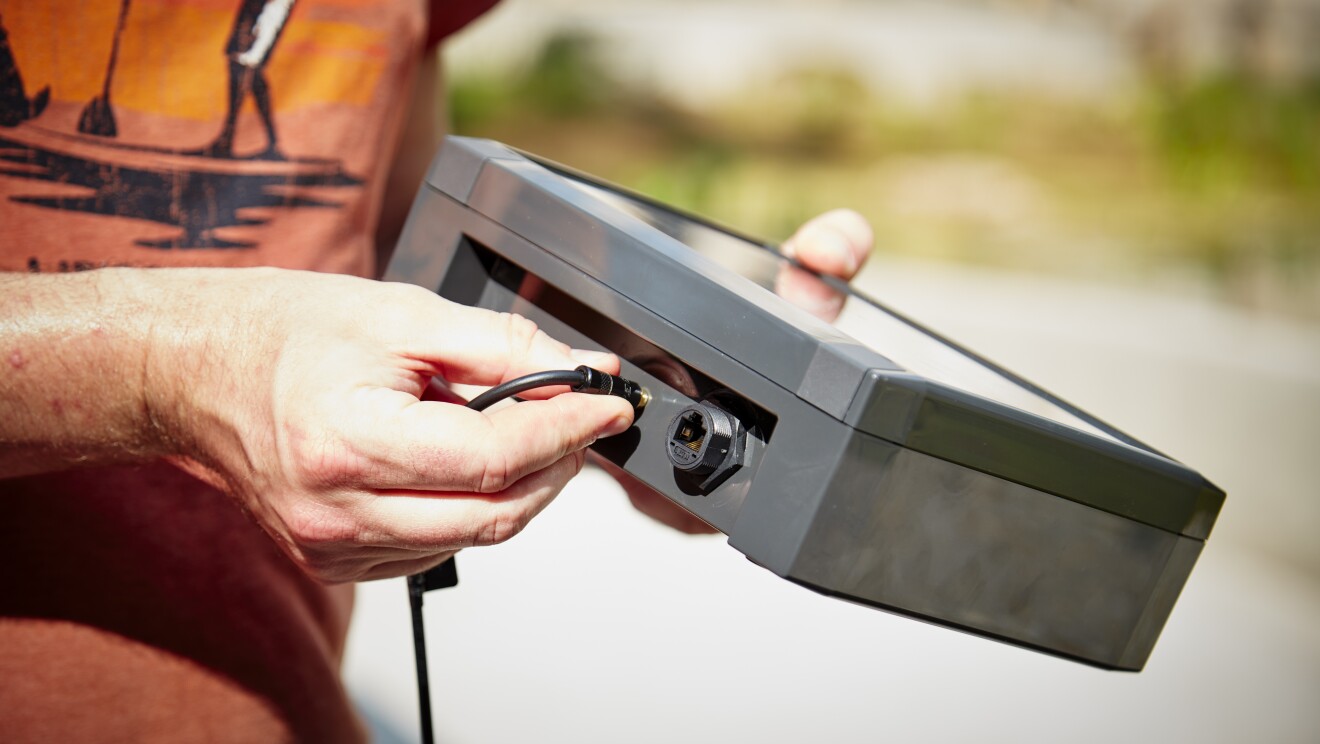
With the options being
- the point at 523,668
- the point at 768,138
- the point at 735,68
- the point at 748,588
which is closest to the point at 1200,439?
the point at 748,588

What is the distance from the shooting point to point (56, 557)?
0.85 metres

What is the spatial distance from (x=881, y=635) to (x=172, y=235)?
86.6 inches

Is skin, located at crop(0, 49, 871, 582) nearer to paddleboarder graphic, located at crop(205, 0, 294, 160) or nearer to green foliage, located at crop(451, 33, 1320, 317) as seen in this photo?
paddleboarder graphic, located at crop(205, 0, 294, 160)

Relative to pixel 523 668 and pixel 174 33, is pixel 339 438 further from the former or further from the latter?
pixel 523 668

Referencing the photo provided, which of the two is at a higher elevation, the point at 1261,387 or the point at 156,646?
the point at 1261,387

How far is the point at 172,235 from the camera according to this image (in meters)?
0.89

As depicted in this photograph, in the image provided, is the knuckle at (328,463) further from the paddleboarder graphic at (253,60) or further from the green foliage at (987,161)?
the green foliage at (987,161)

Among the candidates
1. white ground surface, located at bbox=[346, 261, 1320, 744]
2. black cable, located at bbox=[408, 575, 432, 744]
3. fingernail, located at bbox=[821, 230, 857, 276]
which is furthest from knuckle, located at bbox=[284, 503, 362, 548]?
white ground surface, located at bbox=[346, 261, 1320, 744]

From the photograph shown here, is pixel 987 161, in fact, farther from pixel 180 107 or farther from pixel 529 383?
pixel 529 383

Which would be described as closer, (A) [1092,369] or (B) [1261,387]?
(B) [1261,387]

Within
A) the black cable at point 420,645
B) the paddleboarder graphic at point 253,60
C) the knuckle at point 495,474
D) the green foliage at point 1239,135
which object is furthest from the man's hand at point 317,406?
the green foliage at point 1239,135

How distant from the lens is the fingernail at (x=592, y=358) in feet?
2.26

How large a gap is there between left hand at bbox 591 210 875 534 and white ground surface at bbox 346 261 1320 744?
4.41ft

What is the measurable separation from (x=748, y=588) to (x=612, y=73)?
16.5 ft
